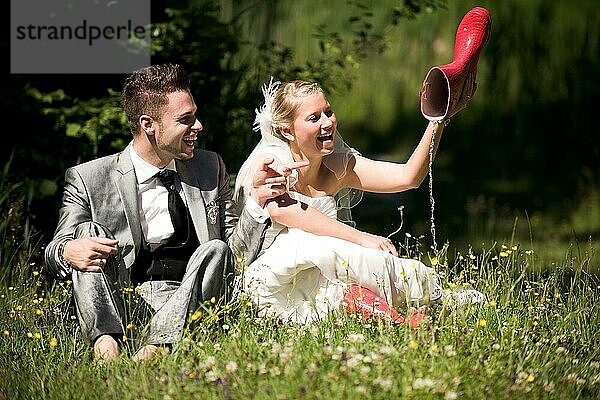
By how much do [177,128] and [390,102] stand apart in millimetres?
6731

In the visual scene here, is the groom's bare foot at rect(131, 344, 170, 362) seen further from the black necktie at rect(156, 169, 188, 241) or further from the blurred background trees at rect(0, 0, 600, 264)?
the blurred background trees at rect(0, 0, 600, 264)

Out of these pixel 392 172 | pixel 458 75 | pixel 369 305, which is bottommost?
pixel 369 305

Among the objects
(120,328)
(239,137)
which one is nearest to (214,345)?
(120,328)

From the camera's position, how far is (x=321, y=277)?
163 inches

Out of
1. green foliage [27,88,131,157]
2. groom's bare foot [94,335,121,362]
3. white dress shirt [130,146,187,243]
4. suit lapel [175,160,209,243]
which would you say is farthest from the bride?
green foliage [27,88,131,157]

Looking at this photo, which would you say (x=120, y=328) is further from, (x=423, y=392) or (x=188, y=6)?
(x=188, y=6)

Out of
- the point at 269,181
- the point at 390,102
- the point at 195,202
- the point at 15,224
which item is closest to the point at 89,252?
the point at 195,202

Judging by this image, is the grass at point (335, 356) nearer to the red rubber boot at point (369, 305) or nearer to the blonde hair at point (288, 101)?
the red rubber boot at point (369, 305)

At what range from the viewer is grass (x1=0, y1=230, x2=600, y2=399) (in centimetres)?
318

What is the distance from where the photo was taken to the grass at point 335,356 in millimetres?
3178

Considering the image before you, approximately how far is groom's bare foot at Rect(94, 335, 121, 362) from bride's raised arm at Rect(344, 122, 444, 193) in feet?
4.03

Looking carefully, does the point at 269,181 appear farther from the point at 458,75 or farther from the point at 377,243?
the point at 458,75

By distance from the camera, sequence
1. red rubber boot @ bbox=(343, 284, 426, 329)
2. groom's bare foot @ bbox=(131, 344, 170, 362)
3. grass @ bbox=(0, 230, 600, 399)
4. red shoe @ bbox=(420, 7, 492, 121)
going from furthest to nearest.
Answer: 1. red shoe @ bbox=(420, 7, 492, 121)
2. red rubber boot @ bbox=(343, 284, 426, 329)
3. groom's bare foot @ bbox=(131, 344, 170, 362)
4. grass @ bbox=(0, 230, 600, 399)

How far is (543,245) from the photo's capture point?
281 inches
